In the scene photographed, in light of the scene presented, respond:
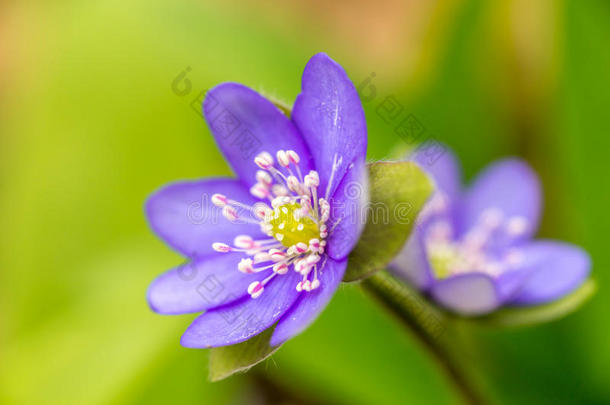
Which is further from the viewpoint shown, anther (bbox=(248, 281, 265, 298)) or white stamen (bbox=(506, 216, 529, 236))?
white stamen (bbox=(506, 216, 529, 236))

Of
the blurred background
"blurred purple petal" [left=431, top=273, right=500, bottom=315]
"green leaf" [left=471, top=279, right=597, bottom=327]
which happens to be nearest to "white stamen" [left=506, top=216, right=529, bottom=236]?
"green leaf" [left=471, top=279, right=597, bottom=327]

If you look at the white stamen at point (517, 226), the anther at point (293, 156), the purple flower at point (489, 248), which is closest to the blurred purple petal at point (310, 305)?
the anther at point (293, 156)

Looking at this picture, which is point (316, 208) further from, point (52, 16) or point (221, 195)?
point (52, 16)

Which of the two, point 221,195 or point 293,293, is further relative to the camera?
point 221,195

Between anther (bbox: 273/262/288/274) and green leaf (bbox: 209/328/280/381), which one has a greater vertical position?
anther (bbox: 273/262/288/274)

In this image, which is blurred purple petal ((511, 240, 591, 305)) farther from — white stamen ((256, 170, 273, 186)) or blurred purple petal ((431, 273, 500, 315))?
white stamen ((256, 170, 273, 186))

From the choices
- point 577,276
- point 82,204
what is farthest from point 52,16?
point 577,276

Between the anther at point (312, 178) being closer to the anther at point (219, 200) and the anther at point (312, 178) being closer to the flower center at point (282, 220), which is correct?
the flower center at point (282, 220)
